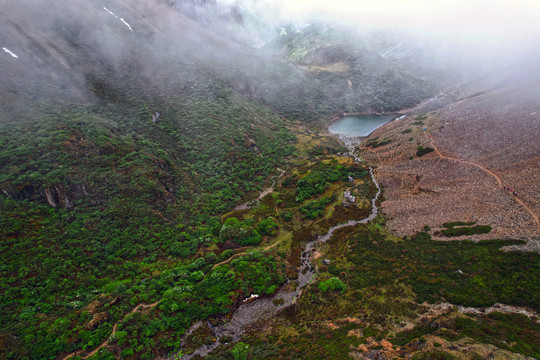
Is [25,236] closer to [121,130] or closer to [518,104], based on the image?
[121,130]

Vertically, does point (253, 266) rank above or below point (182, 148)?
below

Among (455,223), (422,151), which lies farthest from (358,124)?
(455,223)

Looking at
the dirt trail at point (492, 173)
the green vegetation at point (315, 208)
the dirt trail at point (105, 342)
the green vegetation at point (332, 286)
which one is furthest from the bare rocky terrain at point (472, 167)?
the dirt trail at point (105, 342)

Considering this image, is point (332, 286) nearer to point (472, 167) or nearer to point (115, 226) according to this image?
point (115, 226)

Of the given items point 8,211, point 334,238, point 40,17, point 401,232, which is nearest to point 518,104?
point 401,232

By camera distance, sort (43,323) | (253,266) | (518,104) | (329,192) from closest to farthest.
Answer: (43,323)
(253,266)
(329,192)
(518,104)

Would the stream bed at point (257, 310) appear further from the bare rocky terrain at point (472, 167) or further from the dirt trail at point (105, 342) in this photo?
the bare rocky terrain at point (472, 167)
